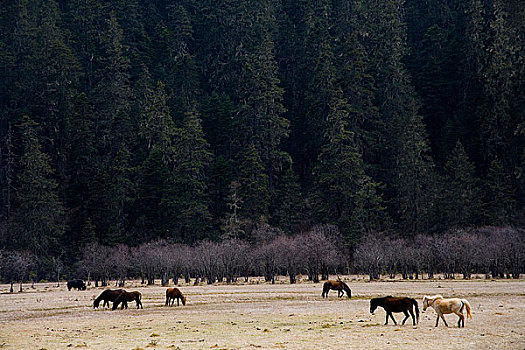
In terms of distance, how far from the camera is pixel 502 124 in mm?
96688

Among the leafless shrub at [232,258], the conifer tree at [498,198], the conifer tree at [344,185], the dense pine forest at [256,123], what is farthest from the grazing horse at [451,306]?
the conifer tree at [344,185]

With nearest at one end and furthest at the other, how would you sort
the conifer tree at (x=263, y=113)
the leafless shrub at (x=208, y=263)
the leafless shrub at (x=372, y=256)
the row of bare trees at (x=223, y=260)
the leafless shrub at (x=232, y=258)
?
the leafless shrub at (x=372, y=256) → the row of bare trees at (x=223, y=260) → the leafless shrub at (x=208, y=263) → the leafless shrub at (x=232, y=258) → the conifer tree at (x=263, y=113)

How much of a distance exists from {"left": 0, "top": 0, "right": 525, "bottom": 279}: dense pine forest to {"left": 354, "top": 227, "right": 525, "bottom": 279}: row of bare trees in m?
5.82

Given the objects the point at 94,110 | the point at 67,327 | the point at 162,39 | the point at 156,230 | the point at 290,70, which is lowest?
the point at 67,327

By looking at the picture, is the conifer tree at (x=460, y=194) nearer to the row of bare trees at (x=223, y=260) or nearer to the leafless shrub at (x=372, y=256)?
the leafless shrub at (x=372, y=256)

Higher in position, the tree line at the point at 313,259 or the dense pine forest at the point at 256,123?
the dense pine forest at the point at 256,123

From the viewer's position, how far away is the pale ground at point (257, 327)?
886 inches

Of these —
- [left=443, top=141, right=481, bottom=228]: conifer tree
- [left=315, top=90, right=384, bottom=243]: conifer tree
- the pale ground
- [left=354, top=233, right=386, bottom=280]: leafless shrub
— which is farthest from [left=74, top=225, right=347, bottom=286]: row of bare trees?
the pale ground

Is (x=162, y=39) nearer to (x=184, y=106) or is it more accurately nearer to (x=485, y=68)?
(x=184, y=106)

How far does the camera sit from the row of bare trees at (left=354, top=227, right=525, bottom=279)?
2643 inches

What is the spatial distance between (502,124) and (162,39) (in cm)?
7039

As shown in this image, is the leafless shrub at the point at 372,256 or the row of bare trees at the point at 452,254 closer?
the row of bare trees at the point at 452,254

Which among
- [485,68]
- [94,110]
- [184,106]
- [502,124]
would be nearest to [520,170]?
[502,124]

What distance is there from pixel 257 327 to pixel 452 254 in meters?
46.5
